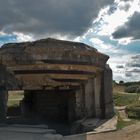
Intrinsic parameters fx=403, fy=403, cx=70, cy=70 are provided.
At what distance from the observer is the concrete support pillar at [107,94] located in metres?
13.4

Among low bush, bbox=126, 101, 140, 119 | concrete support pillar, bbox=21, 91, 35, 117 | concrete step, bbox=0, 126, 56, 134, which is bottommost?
concrete step, bbox=0, 126, 56, 134

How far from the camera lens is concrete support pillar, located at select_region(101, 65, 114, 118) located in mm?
13367

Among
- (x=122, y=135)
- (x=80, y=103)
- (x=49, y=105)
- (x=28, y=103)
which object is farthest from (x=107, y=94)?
(x=122, y=135)

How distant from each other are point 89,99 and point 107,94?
763 mm

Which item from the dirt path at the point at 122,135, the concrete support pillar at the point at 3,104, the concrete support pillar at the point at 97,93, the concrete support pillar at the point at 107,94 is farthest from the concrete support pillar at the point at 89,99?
the concrete support pillar at the point at 3,104

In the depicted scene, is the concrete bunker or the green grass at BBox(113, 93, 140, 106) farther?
the green grass at BBox(113, 93, 140, 106)

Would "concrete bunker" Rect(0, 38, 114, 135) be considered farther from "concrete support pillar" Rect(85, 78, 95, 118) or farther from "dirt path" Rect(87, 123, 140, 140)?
"dirt path" Rect(87, 123, 140, 140)

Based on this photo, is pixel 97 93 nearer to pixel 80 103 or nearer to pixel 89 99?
pixel 89 99

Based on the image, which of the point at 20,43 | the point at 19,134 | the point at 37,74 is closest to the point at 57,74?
the point at 37,74

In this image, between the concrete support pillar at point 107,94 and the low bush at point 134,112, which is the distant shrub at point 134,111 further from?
the concrete support pillar at point 107,94

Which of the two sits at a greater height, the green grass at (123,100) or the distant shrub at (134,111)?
the green grass at (123,100)

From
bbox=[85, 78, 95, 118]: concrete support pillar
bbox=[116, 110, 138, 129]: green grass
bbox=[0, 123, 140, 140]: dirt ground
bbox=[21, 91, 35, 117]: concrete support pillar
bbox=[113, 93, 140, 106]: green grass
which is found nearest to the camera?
bbox=[0, 123, 140, 140]: dirt ground

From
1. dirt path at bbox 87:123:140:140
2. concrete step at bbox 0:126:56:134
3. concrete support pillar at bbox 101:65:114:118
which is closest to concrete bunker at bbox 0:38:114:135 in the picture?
concrete support pillar at bbox 101:65:114:118

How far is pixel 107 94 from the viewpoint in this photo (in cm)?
1355
